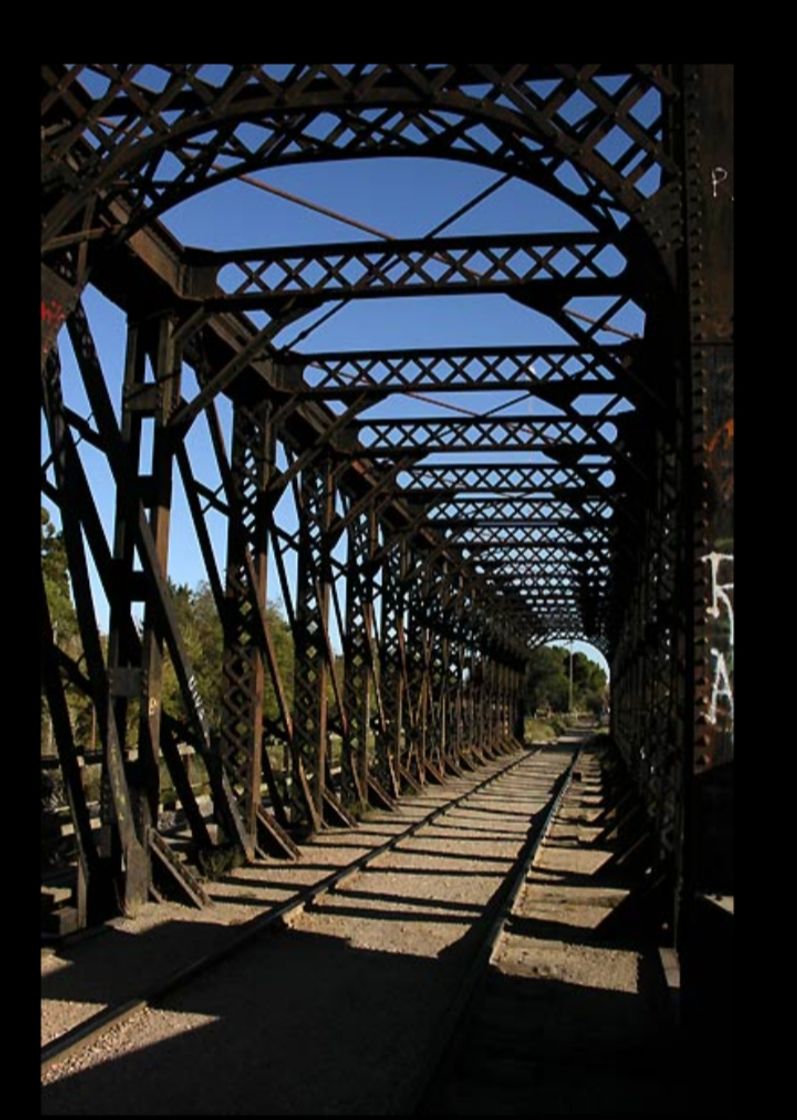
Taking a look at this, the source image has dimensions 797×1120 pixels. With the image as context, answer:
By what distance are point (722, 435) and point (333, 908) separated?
6696 mm

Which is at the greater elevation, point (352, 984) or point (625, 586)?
point (625, 586)

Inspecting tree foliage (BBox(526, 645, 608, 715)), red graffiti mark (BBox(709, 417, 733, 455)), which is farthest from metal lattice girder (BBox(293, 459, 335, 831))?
tree foliage (BBox(526, 645, 608, 715))

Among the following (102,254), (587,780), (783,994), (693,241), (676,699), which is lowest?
(587,780)

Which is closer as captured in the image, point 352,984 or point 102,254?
point 352,984

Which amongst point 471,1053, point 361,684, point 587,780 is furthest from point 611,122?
point 587,780

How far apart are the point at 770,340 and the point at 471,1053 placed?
469cm

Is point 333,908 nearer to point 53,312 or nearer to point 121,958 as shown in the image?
point 121,958

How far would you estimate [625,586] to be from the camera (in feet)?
93.0

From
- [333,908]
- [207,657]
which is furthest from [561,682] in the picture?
[333,908]

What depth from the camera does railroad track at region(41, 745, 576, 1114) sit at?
236 inches

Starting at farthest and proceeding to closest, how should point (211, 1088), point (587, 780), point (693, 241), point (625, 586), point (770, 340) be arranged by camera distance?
1. point (587, 780)
2. point (625, 586)
3. point (693, 241)
4. point (211, 1088)
5. point (770, 340)

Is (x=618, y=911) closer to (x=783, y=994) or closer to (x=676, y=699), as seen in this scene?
(x=676, y=699)

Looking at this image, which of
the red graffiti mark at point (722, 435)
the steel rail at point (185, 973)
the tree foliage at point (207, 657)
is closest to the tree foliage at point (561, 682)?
the tree foliage at point (207, 657)

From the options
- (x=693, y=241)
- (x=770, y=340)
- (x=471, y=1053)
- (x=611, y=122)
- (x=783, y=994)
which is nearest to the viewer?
(x=770, y=340)
